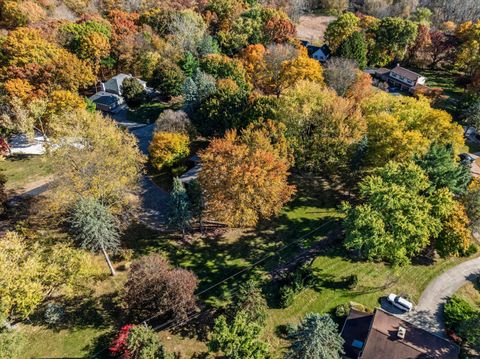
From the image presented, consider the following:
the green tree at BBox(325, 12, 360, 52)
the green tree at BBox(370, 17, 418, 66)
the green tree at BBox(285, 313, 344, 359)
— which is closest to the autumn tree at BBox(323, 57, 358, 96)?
the green tree at BBox(325, 12, 360, 52)

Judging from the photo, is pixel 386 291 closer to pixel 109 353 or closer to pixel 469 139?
pixel 109 353

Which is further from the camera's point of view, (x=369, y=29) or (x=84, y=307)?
(x=369, y=29)

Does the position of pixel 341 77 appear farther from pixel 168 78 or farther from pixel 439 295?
pixel 439 295

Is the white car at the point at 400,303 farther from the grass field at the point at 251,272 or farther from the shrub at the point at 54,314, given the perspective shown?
the shrub at the point at 54,314

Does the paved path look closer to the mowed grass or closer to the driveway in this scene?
the driveway

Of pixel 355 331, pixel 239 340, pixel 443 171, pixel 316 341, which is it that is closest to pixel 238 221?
pixel 239 340

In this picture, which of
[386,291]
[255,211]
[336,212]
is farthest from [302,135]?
[386,291]
